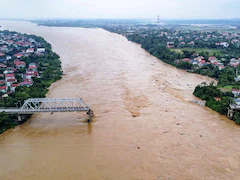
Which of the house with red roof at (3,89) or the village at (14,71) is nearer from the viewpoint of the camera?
the house with red roof at (3,89)

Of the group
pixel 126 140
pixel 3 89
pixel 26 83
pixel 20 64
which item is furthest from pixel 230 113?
pixel 20 64

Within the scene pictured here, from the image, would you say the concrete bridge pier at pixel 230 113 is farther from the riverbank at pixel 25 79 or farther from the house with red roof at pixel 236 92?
the riverbank at pixel 25 79

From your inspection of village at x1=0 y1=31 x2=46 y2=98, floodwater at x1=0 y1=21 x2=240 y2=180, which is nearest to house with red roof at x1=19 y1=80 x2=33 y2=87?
village at x1=0 y1=31 x2=46 y2=98

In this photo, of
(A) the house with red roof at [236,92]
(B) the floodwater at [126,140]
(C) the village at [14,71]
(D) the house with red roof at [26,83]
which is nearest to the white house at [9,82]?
(C) the village at [14,71]

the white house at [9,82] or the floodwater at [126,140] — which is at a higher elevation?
the white house at [9,82]

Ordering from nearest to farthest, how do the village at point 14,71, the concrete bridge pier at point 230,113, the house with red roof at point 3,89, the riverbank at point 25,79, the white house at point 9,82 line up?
1. the concrete bridge pier at point 230,113
2. the riverbank at point 25,79
3. the house with red roof at point 3,89
4. the village at point 14,71
5. the white house at point 9,82

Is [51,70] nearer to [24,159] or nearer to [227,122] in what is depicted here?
[24,159]

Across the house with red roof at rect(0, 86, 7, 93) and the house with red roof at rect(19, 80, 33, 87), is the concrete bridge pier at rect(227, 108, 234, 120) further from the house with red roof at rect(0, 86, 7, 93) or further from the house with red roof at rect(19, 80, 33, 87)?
the house with red roof at rect(0, 86, 7, 93)

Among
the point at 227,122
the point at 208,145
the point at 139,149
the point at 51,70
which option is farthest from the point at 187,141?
the point at 51,70
